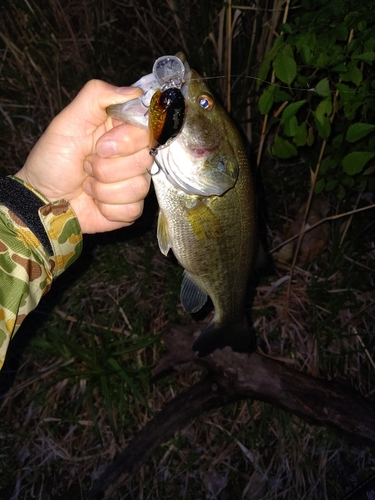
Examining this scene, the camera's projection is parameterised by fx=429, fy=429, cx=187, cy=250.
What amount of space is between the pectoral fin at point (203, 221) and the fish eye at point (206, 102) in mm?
388

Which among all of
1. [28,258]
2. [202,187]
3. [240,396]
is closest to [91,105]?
[202,187]

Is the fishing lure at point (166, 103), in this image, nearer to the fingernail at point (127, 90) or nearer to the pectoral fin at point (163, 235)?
the fingernail at point (127, 90)

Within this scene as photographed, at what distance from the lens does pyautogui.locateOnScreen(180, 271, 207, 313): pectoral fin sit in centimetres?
231

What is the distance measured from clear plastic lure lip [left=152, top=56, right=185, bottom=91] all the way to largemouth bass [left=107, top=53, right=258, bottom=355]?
3 centimetres

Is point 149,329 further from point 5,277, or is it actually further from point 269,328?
point 5,277

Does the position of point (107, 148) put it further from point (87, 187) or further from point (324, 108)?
point (324, 108)

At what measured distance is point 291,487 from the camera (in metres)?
3.11

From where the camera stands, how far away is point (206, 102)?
5.61ft

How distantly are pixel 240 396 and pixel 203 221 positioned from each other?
1551 millimetres

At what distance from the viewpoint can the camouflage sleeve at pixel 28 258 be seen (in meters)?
1.87

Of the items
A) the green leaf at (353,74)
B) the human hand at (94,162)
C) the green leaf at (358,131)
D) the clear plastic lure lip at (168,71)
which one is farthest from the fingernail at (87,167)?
the green leaf at (353,74)

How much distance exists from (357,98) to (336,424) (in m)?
1.89

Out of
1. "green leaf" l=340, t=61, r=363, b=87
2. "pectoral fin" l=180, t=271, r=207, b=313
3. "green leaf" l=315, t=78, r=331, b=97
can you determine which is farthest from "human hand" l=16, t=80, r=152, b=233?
"green leaf" l=340, t=61, r=363, b=87

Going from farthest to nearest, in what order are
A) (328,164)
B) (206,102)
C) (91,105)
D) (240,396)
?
1. (328,164)
2. (240,396)
3. (91,105)
4. (206,102)
